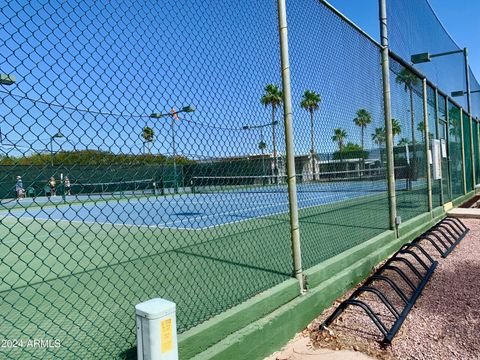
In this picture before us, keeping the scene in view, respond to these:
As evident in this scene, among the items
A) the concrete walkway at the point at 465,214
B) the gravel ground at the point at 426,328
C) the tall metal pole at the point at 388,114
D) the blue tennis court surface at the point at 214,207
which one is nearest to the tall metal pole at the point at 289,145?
the gravel ground at the point at 426,328

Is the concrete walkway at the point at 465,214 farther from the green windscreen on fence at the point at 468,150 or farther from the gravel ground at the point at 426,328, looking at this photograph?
the gravel ground at the point at 426,328

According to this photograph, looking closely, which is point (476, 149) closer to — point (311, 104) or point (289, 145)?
point (311, 104)

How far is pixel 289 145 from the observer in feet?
13.5

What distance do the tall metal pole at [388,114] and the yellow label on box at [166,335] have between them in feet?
18.0

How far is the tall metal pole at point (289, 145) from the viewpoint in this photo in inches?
159

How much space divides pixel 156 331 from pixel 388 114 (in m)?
6.15

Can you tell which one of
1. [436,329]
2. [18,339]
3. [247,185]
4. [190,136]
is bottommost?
[436,329]

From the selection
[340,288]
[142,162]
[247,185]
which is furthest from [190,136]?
[340,288]

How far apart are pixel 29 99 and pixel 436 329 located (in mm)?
3962

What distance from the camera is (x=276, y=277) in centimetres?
423

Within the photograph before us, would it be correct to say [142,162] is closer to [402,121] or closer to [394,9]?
[402,121]

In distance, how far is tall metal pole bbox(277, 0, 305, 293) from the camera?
4.04 meters

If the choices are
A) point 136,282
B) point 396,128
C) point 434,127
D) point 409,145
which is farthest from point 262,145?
point 434,127

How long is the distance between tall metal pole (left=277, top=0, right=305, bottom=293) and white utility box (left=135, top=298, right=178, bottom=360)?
1.94m
